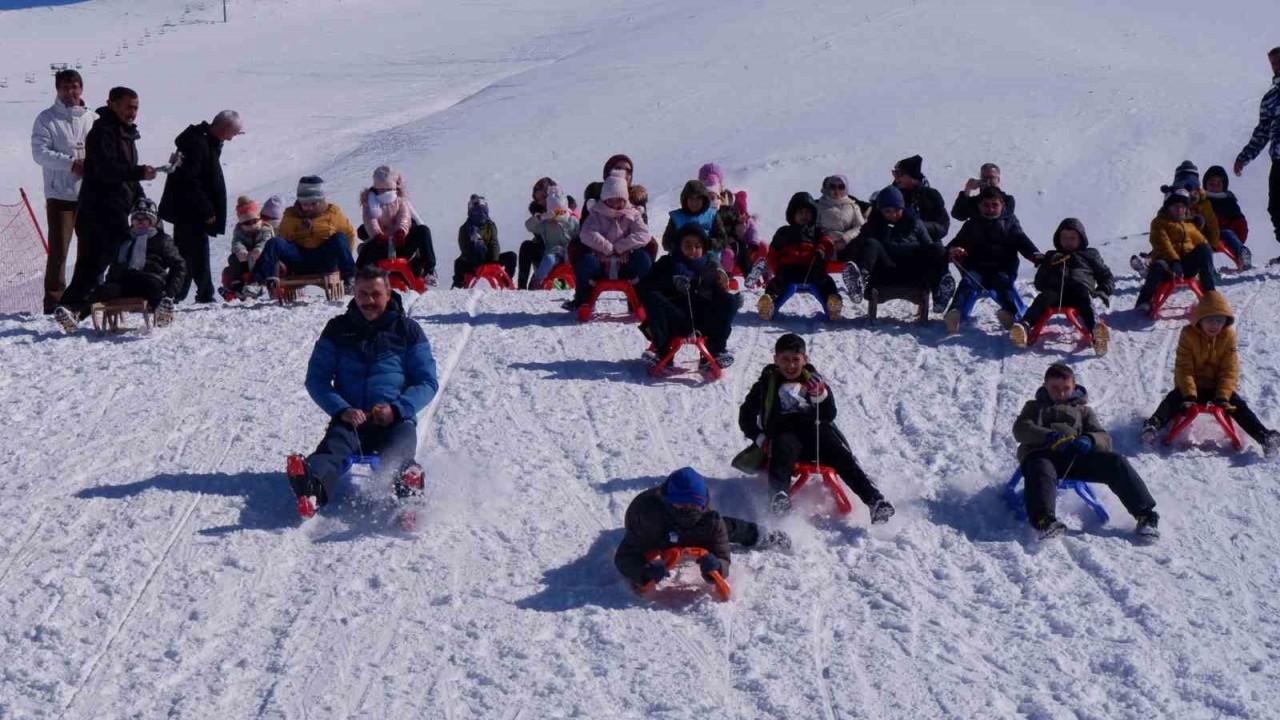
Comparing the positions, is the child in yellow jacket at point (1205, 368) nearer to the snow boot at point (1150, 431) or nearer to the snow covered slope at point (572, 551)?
the snow boot at point (1150, 431)

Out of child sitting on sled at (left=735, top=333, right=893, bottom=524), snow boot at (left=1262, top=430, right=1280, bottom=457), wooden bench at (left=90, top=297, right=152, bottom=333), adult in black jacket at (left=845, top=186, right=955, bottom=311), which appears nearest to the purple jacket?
adult in black jacket at (left=845, top=186, right=955, bottom=311)

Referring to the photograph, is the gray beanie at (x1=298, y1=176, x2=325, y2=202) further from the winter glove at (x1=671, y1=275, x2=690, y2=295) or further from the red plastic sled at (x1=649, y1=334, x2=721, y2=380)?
the red plastic sled at (x1=649, y1=334, x2=721, y2=380)

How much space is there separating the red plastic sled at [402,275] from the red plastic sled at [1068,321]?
17.9 feet

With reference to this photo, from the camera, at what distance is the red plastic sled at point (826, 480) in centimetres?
761

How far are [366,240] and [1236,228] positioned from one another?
7.89m

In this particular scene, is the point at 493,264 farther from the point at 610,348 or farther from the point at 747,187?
the point at 747,187

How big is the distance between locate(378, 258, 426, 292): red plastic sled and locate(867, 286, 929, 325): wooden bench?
420 cm

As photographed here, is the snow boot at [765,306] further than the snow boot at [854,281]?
Yes

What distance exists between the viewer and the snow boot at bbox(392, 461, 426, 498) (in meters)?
7.28

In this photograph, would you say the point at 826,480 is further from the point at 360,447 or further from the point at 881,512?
the point at 360,447

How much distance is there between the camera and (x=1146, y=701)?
224 inches

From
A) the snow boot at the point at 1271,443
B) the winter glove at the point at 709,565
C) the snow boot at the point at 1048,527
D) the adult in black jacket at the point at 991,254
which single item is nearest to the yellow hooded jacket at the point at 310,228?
the adult in black jacket at the point at 991,254

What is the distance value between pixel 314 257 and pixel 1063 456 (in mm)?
6755

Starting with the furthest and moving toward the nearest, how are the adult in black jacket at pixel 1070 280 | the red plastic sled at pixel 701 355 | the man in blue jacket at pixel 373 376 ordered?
the adult in black jacket at pixel 1070 280
the red plastic sled at pixel 701 355
the man in blue jacket at pixel 373 376
